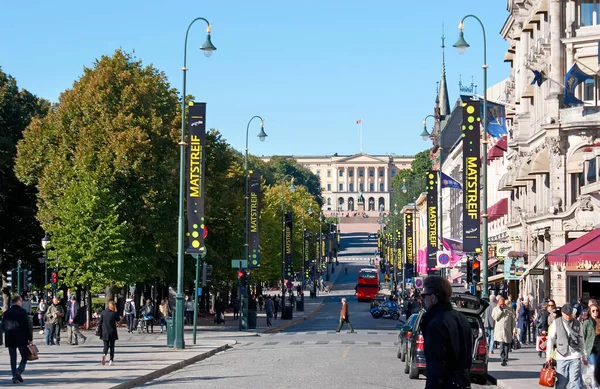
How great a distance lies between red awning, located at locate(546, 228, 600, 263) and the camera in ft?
122

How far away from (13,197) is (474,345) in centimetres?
4388

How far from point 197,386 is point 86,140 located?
30.4 meters

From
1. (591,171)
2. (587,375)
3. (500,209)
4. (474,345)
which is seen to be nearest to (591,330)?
(587,375)

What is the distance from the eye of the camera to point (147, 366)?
26812mm

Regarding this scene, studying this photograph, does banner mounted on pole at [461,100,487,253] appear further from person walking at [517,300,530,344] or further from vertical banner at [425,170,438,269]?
vertical banner at [425,170,438,269]

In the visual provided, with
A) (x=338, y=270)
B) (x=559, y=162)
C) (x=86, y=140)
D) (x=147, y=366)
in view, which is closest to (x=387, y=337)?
(x=559, y=162)

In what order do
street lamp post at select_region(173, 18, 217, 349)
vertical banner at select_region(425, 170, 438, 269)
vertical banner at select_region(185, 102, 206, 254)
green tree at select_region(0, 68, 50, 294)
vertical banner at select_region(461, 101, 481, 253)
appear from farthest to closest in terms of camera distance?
1. green tree at select_region(0, 68, 50, 294)
2. vertical banner at select_region(425, 170, 438, 269)
3. vertical banner at select_region(461, 101, 481, 253)
4. vertical banner at select_region(185, 102, 206, 254)
5. street lamp post at select_region(173, 18, 217, 349)

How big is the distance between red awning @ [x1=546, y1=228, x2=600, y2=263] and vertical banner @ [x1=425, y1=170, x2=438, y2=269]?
18.6 metres

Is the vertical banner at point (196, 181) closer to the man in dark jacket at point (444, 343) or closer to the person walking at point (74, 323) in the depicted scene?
the person walking at point (74, 323)

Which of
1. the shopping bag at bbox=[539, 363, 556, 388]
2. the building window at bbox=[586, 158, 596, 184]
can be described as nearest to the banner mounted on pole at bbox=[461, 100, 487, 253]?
the building window at bbox=[586, 158, 596, 184]

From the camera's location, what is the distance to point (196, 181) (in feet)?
120

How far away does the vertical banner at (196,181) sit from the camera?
36.1 metres

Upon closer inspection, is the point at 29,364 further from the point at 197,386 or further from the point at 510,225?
the point at 510,225

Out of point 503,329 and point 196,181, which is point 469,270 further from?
point 503,329
